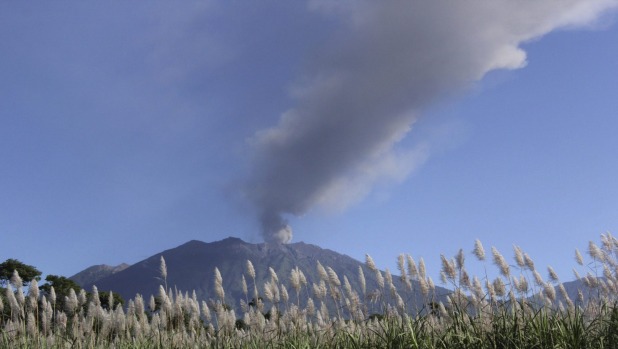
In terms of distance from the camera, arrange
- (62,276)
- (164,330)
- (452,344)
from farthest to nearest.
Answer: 1. (62,276)
2. (164,330)
3. (452,344)

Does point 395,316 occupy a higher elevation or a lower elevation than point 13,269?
lower

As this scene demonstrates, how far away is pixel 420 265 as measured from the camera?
10.6 meters

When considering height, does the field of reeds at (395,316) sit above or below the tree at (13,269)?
below

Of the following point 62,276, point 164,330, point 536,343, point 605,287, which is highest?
point 62,276

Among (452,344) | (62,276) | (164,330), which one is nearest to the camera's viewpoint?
(452,344)

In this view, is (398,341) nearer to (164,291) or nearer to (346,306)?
(346,306)

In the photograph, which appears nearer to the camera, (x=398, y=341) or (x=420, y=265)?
→ (x=398, y=341)

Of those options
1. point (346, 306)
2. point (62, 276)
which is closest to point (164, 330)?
point (346, 306)

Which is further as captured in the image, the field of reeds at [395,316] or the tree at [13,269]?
the tree at [13,269]

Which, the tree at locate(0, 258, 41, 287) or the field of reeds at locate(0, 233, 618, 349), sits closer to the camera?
the field of reeds at locate(0, 233, 618, 349)

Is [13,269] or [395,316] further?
[13,269]

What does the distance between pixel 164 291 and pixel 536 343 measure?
8.56 m

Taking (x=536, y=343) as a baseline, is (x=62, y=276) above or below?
above

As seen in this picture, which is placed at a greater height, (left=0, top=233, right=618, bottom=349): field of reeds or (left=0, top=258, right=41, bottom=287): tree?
(left=0, top=258, right=41, bottom=287): tree
